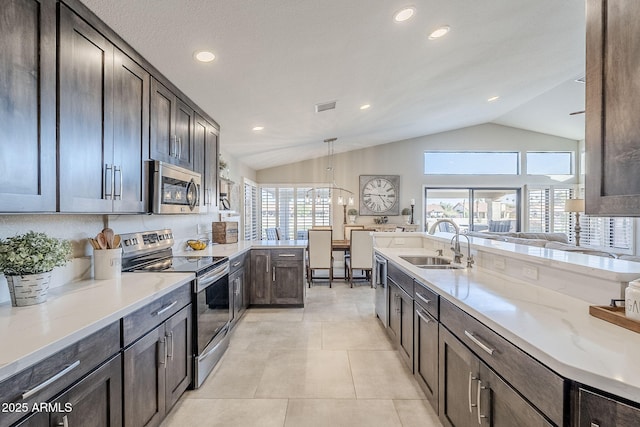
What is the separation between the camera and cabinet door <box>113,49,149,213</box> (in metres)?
1.83

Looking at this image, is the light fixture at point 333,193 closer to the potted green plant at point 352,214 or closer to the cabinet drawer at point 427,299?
the potted green plant at point 352,214

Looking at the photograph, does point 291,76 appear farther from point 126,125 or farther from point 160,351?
point 160,351

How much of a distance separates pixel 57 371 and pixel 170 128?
200 cm

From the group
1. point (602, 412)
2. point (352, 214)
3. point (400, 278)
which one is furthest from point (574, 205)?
point (602, 412)

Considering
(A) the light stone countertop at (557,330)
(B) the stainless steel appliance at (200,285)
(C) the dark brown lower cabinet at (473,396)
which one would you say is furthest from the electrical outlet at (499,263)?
(B) the stainless steel appliance at (200,285)

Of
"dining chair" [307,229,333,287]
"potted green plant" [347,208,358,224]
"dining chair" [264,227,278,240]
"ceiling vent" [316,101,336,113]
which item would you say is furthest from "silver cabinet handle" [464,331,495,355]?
"potted green plant" [347,208,358,224]

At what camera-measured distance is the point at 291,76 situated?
9.00 feet

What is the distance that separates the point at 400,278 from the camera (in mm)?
2537

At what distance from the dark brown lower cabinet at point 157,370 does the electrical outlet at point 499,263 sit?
2.22m

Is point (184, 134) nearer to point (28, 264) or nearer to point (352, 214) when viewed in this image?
point (28, 264)

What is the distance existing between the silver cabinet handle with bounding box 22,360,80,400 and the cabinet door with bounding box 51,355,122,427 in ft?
0.25

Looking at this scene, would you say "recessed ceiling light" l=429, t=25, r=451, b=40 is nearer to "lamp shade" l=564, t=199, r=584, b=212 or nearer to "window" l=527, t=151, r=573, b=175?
"lamp shade" l=564, t=199, r=584, b=212

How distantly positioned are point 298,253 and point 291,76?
2166 mm

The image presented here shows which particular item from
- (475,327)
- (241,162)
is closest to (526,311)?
(475,327)
